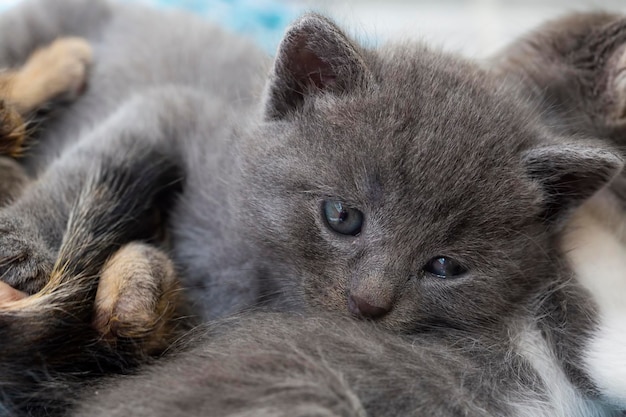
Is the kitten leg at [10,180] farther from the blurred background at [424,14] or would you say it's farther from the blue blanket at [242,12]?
the blue blanket at [242,12]

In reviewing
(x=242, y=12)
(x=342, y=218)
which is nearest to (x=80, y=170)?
(x=342, y=218)

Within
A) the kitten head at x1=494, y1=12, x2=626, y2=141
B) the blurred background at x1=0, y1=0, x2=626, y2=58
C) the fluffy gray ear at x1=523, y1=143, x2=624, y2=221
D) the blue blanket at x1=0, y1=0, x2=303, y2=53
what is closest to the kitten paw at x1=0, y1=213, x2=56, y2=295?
the fluffy gray ear at x1=523, y1=143, x2=624, y2=221

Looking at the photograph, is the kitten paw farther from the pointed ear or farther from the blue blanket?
the blue blanket

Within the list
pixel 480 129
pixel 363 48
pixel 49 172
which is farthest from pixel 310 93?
pixel 49 172

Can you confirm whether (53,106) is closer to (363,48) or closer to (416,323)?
(363,48)

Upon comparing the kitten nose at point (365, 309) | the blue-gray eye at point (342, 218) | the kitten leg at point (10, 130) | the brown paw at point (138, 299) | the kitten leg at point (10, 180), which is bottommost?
the kitten nose at point (365, 309)

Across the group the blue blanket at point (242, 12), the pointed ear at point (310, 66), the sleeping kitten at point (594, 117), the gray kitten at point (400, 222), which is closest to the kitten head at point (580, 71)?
the sleeping kitten at point (594, 117)

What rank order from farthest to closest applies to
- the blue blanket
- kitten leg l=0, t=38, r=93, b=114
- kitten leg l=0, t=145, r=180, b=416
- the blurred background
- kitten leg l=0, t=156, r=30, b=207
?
1. the blue blanket
2. the blurred background
3. kitten leg l=0, t=38, r=93, b=114
4. kitten leg l=0, t=156, r=30, b=207
5. kitten leg l=0, t=145, r=180, b=416

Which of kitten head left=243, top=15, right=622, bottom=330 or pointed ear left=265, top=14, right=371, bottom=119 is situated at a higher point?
pointed ear left=265, top=14, right=371, bottom=119
